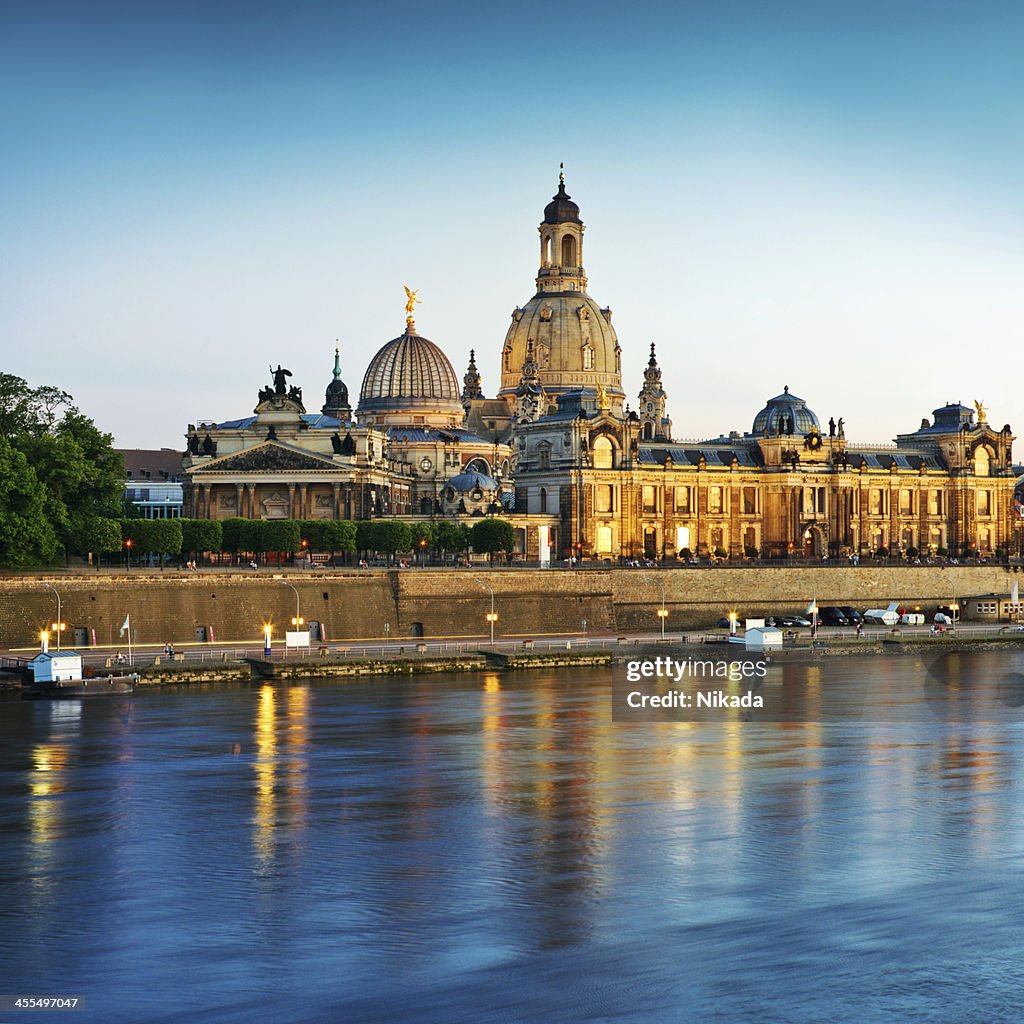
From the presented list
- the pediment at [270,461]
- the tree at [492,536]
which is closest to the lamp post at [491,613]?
the tree at [492,536]

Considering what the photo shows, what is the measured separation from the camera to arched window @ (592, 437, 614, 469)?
130750 mm

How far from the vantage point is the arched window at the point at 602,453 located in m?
131

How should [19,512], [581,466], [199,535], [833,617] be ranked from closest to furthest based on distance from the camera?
[19,512], [199,535], [833,617], [581,466]

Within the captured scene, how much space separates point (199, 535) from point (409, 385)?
57.2 metres

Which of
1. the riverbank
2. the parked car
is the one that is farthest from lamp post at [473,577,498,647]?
the parked car

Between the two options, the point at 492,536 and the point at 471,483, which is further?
the point at 471,483

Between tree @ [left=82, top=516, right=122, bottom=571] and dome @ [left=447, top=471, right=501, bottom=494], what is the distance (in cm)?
4151

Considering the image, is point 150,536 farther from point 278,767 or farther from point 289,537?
point 278,767

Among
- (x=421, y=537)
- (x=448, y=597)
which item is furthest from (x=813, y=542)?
(x=448, y=597)

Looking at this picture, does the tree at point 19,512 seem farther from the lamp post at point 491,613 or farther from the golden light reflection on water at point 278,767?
the lamp post at point 491,613

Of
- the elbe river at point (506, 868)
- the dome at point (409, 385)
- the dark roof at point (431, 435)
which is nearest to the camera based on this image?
the elbe river at point (506, 868)

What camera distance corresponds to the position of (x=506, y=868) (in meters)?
42.8

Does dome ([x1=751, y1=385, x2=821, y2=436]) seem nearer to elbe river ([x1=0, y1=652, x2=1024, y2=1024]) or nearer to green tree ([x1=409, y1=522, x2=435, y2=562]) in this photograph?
green tree ([x1=409, y1=522, x2=435, y2=562])

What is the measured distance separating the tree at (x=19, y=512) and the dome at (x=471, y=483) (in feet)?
162
